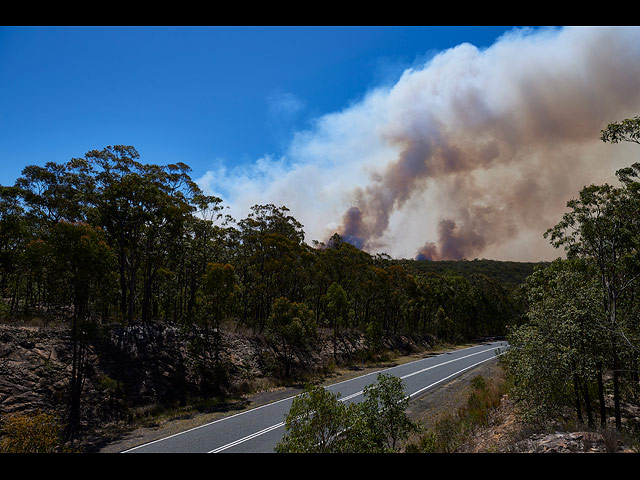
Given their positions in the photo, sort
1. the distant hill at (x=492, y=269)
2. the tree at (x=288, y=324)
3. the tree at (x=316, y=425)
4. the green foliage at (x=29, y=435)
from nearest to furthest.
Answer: the tree at (x=316, y=425), the green foliage at (x=29, y=435), the tree at (x=288, y=324), the distant hill at (x=492, y=269)

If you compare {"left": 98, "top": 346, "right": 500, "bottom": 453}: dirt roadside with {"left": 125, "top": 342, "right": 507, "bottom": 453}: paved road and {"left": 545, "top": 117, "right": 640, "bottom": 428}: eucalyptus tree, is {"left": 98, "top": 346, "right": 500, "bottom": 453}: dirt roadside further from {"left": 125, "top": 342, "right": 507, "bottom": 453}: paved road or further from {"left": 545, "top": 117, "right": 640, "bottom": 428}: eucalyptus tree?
{"left": 545, "top": 117, "right": 640, "bottom": 428}: eucalyptus tree

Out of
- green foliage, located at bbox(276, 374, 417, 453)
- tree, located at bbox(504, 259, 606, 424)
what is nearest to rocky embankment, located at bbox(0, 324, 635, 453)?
tree, located at bbox(504, 259, 606, 424)

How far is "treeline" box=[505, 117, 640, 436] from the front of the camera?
456 inches

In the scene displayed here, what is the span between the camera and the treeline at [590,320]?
11.6 m

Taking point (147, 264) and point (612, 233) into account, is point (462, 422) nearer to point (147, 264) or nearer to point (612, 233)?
point (612, 233)

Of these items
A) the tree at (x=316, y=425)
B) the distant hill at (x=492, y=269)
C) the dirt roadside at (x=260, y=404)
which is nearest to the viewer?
the tree at (x=316, y=425)

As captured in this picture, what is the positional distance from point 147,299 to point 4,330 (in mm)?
9355

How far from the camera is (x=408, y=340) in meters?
59.6

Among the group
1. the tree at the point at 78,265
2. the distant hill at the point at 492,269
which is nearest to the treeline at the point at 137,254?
the tree at the point at 78,265

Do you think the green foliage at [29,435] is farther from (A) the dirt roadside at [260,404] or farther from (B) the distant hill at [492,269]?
(B) the distant hill at [492,269]

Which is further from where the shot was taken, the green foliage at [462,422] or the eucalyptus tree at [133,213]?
the eucalyptus tree at [133,213]

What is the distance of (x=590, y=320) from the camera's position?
11.6 m

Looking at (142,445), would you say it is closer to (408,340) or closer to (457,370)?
(457,370)
